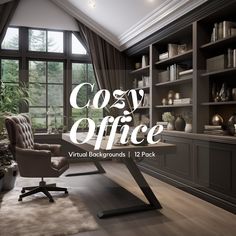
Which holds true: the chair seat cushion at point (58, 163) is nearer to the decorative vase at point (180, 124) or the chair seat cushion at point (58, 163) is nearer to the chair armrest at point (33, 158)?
the chair armrest at point (33, 158)

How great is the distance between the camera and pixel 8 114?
4.23 metres

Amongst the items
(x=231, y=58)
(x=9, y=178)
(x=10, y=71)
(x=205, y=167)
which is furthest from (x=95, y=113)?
(x=231, y=58)

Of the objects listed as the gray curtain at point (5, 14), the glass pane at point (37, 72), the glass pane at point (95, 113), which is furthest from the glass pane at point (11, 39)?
the glass pane at point (95, 113)

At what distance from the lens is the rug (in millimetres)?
2404

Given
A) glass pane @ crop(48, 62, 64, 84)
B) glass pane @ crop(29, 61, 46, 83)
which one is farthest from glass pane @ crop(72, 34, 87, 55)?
glass pane @ crop(29, 61, 46, 83)

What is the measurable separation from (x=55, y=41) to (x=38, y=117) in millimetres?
1568

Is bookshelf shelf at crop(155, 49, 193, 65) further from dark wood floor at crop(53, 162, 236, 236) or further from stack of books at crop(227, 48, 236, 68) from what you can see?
dark wood floor at crop(53, 162, 236, 236)

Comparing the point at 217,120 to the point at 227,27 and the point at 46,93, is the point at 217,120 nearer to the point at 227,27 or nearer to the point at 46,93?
the point at 227,27

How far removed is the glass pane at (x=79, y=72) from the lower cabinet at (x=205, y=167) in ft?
7.85

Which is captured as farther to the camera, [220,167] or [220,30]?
[220,30]

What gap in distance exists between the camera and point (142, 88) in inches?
205

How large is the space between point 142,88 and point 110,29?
1330mm

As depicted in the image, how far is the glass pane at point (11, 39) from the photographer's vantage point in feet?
17.3

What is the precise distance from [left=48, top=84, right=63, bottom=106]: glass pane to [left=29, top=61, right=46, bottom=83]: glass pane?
223 millimetres
